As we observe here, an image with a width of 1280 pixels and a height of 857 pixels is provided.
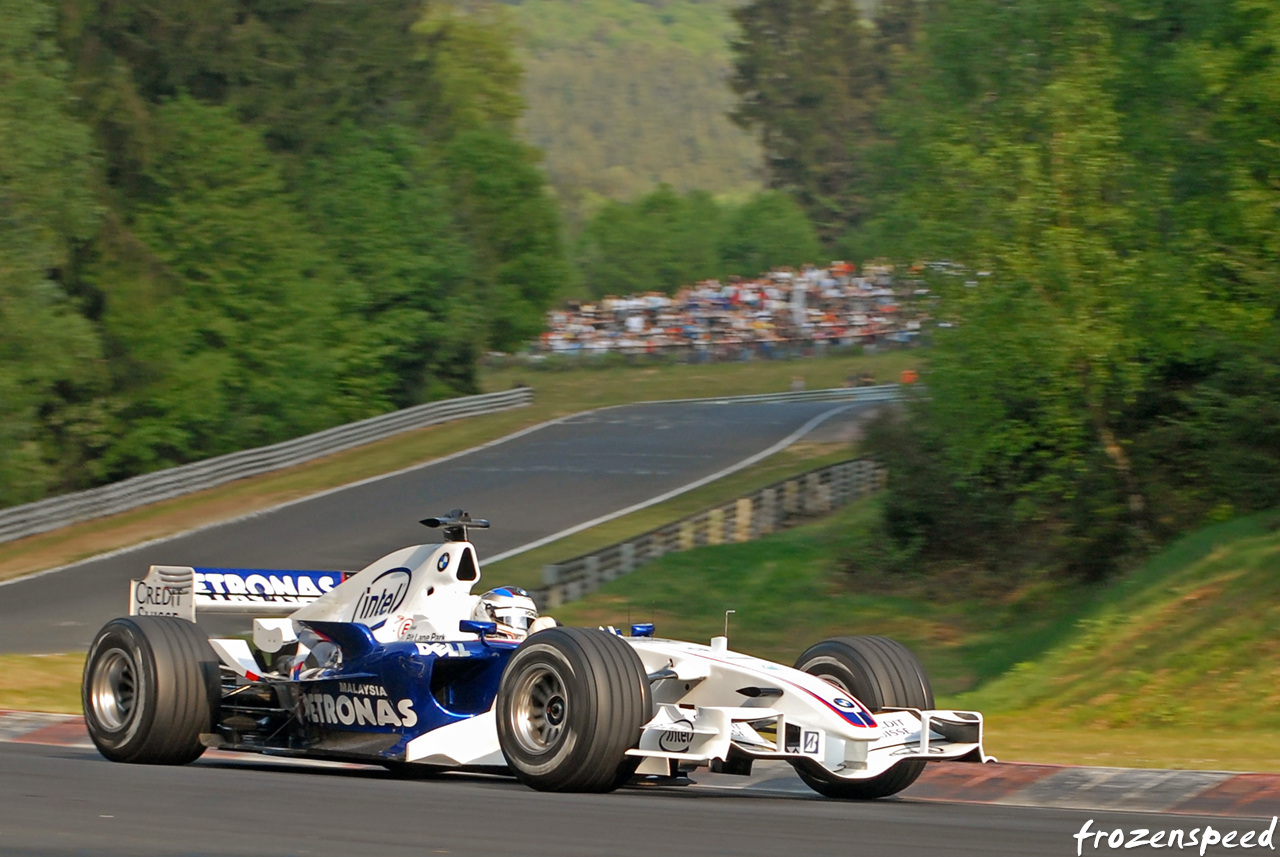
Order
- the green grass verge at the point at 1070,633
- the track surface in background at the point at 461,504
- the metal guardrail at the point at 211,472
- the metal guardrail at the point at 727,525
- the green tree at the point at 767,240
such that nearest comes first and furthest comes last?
the green grass verge at the point at 1070,633 < the metal guardrail at the point at 727,525 < the track surface in background at the point at 461,504 < the metal guardrail at the point at 211,472 < the green tree at the point at 767,240

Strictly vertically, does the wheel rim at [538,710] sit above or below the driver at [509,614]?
below

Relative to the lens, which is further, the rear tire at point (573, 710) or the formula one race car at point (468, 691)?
the formula one race car at point (468, 691)

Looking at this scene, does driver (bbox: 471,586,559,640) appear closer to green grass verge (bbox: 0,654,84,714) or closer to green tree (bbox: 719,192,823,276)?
green grass verge (bbox: 0,654,84,714)

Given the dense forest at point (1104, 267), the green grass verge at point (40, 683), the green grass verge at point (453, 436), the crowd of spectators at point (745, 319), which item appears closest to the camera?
the green grass verge at point (40, 683)

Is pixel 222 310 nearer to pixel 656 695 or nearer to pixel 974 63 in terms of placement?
pixel 974 63

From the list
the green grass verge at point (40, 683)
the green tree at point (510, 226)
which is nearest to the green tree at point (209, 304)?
the green tree at point (510, 226)

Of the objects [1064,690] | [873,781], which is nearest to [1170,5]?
[1064,690]

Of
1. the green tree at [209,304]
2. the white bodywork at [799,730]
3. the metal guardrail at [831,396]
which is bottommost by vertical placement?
the white bodywork at [799,730]

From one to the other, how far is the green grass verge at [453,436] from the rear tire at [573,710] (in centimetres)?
2308

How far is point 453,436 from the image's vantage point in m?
47.0

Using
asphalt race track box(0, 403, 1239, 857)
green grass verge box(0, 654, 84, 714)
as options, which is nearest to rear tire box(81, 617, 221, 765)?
asphalt race track box(0, 403, 1239, 857)

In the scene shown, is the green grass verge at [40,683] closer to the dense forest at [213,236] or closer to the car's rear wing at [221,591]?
the car's rear wing at [221,591]

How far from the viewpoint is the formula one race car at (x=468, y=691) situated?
8.30m

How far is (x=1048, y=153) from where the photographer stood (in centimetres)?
2661
